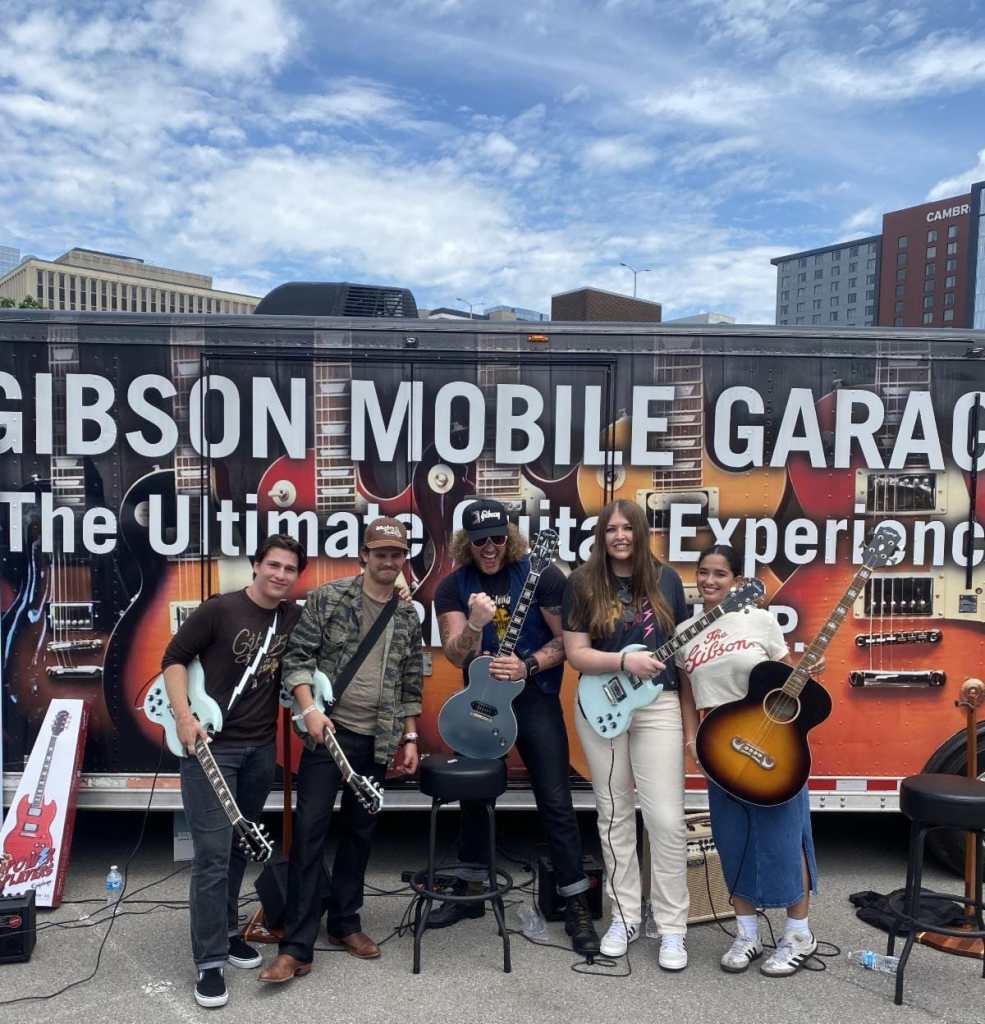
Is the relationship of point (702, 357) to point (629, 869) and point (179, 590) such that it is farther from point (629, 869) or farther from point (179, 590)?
point (179, 590)

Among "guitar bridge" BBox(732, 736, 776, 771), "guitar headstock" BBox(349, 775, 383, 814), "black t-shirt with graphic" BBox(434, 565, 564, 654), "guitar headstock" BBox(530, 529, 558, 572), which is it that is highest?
"guitar headstock" BBox(530, 529, 558, 572)

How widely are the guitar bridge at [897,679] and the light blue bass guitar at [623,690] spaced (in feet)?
4.13

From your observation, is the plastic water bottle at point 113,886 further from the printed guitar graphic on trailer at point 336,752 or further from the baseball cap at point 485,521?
the baseball cap at point 485,521

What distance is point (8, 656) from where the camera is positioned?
436 centimetres

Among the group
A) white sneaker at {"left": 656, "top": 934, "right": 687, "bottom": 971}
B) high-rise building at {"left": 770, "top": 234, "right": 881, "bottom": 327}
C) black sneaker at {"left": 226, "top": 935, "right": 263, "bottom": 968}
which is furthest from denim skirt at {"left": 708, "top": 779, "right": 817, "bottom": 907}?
high-rise building at {"left": 770, "top": 234, "right": 881, "bottom": 327}

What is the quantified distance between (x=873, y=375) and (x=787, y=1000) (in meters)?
2.98

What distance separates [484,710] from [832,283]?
12287 centimetres

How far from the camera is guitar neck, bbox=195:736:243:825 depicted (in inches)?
129

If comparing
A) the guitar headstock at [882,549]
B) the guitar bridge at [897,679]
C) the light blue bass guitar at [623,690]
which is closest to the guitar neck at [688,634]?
the light blue bass guitar at [623,690]

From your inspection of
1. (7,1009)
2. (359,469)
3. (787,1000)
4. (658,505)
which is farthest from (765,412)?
(7,1009)

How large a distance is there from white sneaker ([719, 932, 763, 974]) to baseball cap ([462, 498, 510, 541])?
2039 mm

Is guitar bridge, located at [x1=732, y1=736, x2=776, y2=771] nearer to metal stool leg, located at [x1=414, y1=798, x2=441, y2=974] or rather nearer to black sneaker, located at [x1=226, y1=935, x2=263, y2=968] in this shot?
metal stool leg, located at [x1=414, y1=798, x2=441, y2=974]

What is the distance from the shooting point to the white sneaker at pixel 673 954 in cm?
361

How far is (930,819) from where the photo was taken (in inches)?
138
